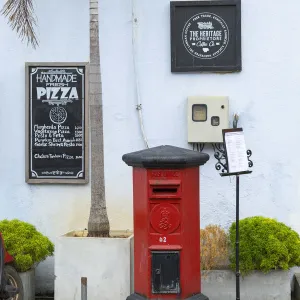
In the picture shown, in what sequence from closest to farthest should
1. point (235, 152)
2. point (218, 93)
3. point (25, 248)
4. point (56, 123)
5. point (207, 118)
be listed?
point (235, 152)
point (25, 248)
point (207, 118)
point (218, 93)
point (56, 123)

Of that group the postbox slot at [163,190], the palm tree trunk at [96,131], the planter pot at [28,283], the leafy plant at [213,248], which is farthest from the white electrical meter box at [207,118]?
the planter pot at [28,283]

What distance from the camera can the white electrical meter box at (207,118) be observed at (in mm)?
9617

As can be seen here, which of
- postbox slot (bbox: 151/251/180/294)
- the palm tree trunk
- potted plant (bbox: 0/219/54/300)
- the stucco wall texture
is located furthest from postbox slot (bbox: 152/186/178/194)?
the stucco wall texture

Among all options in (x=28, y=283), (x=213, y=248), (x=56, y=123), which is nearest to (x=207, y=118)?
(x=213, y=248)

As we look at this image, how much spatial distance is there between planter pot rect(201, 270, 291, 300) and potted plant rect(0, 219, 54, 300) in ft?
6.47

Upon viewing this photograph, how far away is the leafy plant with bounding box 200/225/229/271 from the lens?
9.21 meters

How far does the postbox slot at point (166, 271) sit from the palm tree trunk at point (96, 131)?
1545 millimetres

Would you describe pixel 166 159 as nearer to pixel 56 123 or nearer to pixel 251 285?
pixel 251 285

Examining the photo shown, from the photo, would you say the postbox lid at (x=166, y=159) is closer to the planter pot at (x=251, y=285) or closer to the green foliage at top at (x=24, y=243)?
the planter pot at (x=251, y=285)

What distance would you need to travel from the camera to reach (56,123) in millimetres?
9938

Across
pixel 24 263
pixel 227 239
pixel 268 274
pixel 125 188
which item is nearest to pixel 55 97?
pixel 125 188

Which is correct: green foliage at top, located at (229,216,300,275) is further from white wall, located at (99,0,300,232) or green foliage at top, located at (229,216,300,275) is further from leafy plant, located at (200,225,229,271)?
white wall, located at (99,0,300,232)

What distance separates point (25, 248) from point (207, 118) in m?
2.74

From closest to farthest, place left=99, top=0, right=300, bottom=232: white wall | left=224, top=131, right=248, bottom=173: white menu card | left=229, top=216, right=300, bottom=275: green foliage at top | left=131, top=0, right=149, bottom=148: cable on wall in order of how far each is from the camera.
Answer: left=224, top=131, right=248, bottom=173: white menu card
left=229, top=216, right=300, bottom=275: green foliage at top
left=99, top=0, right=300, bottom=232: white wall
left=131, top=0, right=149, bottom=148: cable on wall
